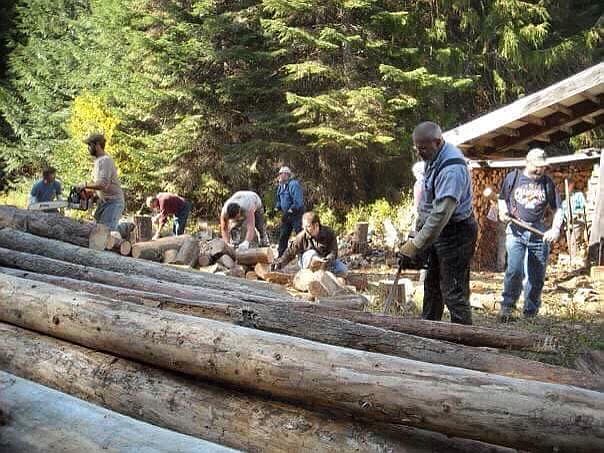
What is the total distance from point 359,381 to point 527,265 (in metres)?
4.99

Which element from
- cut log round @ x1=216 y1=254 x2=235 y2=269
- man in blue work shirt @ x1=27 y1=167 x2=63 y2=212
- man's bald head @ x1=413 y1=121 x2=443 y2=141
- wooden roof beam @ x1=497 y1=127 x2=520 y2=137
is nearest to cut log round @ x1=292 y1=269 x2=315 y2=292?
cut log round @ x1=216 y1=254 x2=235 y2=269

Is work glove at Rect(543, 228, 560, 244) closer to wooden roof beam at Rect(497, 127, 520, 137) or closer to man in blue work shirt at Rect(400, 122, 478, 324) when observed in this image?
man in blue work shirt at Rect(400, 122, 478, 324)

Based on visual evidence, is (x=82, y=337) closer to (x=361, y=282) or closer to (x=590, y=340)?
(x=590, y=340)

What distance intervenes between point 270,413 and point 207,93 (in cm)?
1683

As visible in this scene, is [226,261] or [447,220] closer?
[447,220]

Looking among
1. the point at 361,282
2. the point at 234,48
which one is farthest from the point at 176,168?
the point at 361,282

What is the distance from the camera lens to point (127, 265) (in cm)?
458

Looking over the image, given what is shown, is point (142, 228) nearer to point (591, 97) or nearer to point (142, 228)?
point (142, 228)

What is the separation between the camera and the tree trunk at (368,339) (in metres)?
2.42

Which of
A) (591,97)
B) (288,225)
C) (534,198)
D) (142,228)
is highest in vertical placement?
(591,97)

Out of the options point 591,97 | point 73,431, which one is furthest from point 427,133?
point 591,97

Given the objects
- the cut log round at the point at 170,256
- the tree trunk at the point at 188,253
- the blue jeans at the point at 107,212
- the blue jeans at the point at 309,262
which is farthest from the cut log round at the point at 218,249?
the blue jeans at the point at 107,212

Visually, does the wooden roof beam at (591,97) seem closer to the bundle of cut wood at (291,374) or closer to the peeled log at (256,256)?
the peeled log at (256,256)

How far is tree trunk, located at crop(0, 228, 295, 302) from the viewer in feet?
14.0
